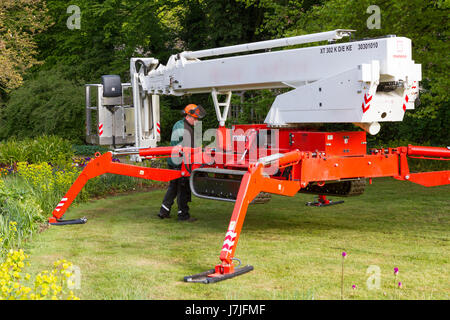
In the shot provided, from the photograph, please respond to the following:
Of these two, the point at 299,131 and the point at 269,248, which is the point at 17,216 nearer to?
the point at 269,248

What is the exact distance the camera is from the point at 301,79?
819 cm

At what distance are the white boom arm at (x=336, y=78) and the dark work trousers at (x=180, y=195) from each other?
5.80 feet

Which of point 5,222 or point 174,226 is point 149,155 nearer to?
point 174,226

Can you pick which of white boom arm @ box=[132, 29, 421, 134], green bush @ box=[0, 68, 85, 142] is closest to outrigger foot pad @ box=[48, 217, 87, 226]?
white boom arm @ box=[132, 29, 421, 134]

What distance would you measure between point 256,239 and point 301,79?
228cm

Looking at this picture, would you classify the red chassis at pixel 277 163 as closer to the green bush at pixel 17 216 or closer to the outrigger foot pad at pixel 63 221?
the outrigger foot pad at pixel 63 221

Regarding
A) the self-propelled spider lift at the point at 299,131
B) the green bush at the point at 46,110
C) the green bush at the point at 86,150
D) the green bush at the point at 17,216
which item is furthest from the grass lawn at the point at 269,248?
the green bush at the point at 46,110

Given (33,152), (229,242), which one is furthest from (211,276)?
(33,152)

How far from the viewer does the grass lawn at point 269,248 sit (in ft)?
18.9

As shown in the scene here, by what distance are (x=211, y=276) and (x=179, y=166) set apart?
3.73m

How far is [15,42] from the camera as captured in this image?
60.2 feet

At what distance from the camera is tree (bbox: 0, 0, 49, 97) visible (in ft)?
51.8

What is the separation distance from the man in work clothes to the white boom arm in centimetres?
79

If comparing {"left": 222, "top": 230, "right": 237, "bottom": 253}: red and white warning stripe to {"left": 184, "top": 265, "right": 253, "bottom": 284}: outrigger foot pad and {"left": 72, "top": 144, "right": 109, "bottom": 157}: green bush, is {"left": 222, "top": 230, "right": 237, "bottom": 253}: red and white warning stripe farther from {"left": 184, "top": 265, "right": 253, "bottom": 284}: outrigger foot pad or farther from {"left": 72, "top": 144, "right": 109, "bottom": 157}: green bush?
{"left": 72, "top": 144, "right": 109, "bottom": 157}: green bush
